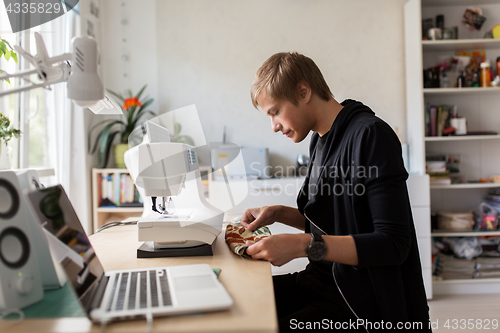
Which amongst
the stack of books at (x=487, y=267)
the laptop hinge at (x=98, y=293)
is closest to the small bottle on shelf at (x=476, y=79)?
the stack of books at (x=487, y=267)

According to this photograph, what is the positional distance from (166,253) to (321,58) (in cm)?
261

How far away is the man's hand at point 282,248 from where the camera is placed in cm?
99

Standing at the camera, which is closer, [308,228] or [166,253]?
[166,253]

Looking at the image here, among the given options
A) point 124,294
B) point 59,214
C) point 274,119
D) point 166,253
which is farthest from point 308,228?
point 59,214

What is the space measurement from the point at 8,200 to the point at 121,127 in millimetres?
2614

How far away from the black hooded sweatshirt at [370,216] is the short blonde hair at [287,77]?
0.15m

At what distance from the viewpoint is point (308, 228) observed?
1474 mm

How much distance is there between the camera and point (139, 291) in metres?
0.85

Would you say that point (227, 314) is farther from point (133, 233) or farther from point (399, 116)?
point (399, 116)

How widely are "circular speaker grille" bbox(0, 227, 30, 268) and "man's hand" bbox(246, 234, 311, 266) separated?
0.57 metres

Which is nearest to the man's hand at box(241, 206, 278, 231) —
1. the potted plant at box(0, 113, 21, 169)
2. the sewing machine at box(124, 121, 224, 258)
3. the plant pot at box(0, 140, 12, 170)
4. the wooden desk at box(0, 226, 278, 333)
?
the sewing machine at box(124, 121, 224, 258)

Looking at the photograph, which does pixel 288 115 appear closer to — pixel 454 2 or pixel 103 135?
pixel 103 135

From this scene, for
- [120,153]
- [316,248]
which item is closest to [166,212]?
[316,248]

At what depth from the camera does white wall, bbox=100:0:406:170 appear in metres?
3.29
